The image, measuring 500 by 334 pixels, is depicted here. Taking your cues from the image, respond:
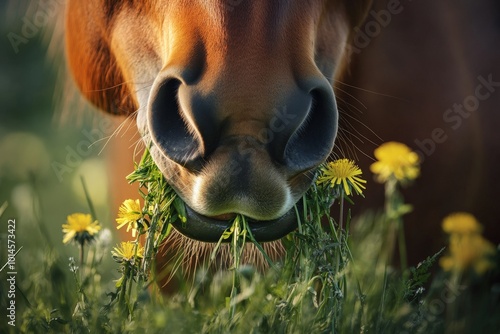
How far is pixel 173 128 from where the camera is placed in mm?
1905

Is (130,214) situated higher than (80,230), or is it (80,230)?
(130,214)

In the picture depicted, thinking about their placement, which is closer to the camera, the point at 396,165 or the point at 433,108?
the point at 396,165

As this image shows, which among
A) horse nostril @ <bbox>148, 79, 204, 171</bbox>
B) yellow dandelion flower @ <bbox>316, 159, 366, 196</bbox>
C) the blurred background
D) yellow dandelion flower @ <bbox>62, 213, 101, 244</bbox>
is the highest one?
horse nostril @ <bbox>148, 79, 204, 171</bbox>

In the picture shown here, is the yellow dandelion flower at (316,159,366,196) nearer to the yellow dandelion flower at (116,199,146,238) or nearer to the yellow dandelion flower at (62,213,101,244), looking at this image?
the yellow dandelion flower at (116,199,146,238)

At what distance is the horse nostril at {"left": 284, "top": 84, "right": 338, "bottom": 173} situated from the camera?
1.87 meters

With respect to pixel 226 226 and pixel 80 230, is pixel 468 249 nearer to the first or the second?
pixel 226 226

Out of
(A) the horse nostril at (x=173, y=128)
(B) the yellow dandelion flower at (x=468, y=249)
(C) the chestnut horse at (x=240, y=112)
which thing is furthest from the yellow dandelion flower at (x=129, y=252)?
(B) the yellow dandelion flower at (x=468, y=249)

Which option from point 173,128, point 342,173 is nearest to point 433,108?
point 342,173

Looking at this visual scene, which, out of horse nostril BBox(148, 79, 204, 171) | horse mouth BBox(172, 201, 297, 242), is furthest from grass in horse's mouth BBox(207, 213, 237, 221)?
horse nostril BBox(148, 79, 204, 171)

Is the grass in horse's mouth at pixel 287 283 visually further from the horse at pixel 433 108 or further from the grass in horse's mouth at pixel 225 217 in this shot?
the horse at pixel 433 108

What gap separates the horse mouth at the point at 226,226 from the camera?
2.00 metres

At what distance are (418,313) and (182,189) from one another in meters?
0.64

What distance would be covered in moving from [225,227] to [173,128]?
288mm

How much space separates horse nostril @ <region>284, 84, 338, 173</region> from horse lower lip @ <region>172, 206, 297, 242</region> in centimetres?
20
